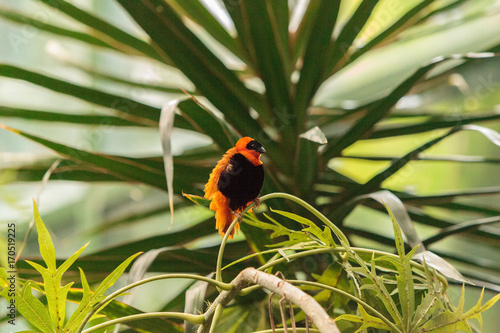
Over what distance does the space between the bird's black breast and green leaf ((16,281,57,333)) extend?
0.63 feet

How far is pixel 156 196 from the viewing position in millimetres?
970

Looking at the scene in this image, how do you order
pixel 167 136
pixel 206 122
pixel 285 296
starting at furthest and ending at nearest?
1. pixel 206 122
2. pixel 167 136
3. pixel 285 296

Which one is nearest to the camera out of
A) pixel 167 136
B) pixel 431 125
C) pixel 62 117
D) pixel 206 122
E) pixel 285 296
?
pixel 285 296

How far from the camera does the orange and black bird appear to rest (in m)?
0.38

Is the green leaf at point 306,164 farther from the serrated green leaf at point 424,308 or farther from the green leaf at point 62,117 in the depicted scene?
Answer: the green leaf at point 62,117

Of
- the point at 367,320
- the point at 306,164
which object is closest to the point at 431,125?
the point at 306,164

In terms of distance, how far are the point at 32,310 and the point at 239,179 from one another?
203 millimetres

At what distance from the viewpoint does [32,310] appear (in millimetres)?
230

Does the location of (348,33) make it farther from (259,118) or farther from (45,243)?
(45,243)

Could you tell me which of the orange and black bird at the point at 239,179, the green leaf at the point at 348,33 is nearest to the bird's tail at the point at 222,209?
the orange and black bird at the point at 239,179

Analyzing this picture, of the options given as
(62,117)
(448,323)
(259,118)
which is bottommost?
(448,323)

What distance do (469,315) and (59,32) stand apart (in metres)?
0.90

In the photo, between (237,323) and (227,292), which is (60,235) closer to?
(237,323)

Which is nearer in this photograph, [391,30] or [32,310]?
[32,310]
